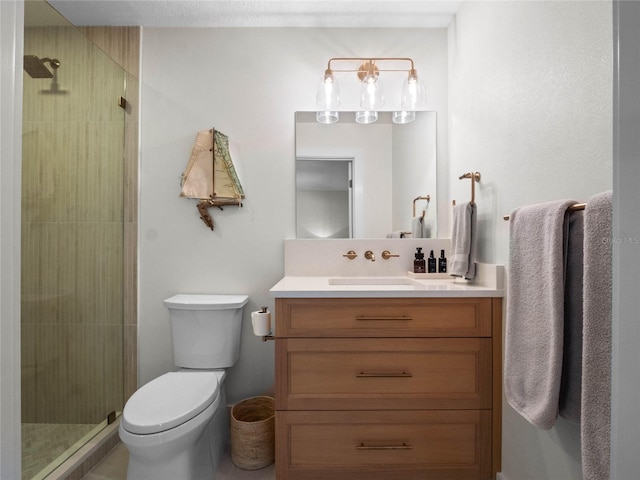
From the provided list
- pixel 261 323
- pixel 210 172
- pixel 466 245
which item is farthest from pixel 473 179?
pixel 210 172

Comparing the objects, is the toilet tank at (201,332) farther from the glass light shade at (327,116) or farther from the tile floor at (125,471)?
the glass light shade at (327,116)

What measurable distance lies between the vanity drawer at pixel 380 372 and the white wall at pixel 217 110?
2.19 ft

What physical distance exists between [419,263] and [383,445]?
92 cm

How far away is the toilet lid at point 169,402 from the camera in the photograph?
1290 mm

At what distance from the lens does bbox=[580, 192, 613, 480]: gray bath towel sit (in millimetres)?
736

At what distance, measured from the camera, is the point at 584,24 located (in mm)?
941

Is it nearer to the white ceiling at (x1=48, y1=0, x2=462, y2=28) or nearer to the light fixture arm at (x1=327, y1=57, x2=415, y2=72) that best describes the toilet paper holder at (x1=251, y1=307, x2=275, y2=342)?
the light fixture arm at (x1=327, y1=57, x2=415, y2=72)

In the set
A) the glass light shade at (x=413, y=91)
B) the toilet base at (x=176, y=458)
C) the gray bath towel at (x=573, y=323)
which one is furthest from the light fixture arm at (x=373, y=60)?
the toilet base at (x=176, y=458)

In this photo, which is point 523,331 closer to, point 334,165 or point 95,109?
point 334,165

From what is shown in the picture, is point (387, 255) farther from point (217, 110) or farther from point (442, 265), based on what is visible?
point (217, 110)

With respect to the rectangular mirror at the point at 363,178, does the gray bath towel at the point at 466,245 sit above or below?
below

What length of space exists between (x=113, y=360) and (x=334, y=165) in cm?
163

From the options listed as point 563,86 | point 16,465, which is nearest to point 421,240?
point 563,86

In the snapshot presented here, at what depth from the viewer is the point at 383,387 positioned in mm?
1373
